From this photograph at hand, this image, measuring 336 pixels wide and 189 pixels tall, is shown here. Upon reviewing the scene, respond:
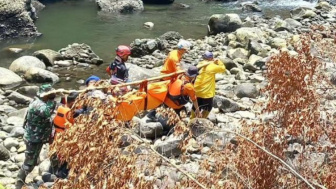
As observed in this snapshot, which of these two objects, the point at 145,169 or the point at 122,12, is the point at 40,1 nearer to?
the point at 122,12

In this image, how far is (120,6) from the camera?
91.1 ft

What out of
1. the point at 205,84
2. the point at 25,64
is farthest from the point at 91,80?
the point at 25,64

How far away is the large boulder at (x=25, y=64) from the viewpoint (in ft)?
48.6

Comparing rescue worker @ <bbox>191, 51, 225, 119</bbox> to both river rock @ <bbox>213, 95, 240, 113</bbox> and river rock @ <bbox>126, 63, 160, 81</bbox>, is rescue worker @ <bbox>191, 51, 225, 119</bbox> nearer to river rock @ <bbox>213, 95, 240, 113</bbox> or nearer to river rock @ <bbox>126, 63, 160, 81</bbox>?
river rock @ <bbox>213, 95, 240, 113</bbox>

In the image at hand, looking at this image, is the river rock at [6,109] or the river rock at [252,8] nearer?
the river rock at [6,109]

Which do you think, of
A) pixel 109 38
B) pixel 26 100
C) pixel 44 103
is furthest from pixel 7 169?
pixel 109 38

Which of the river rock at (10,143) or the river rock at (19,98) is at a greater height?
the river rock at (10,143)

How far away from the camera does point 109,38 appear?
20.1m

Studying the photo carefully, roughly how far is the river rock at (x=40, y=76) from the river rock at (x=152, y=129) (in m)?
6.77

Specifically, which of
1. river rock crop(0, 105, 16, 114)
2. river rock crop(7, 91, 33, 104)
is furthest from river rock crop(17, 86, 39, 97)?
river rock crop(0, 105, 16, 114)

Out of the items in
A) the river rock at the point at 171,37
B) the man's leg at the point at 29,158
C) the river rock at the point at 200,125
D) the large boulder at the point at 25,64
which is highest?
the river rock at the point at 200,125

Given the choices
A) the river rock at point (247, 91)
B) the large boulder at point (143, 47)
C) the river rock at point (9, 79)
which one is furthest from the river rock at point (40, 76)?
the river rock at point (247, 91)

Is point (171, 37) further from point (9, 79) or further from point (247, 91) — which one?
point (247, 91)

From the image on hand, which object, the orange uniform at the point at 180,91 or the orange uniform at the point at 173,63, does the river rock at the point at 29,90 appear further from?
the orange uniform at the point at 180,91
